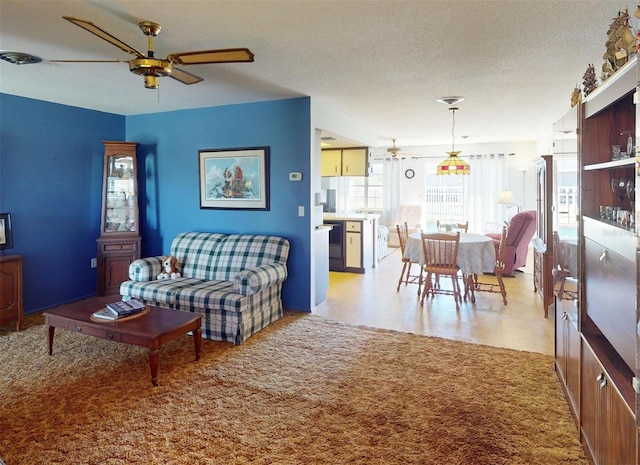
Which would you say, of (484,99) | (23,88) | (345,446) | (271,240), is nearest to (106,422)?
(345,446)

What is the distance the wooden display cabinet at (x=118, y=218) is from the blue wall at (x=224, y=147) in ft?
0.87

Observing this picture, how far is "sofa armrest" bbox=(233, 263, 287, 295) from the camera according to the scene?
12.1ft

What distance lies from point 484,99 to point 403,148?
202 inches

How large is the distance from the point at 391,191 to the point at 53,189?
22.7 feet

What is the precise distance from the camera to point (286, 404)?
261 cm

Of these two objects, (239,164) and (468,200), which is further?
(468,200)

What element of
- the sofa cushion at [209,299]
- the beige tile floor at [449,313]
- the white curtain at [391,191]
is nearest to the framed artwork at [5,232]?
the sofa cushion at [209,299]

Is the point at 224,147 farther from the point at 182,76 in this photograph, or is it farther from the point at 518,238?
the point at 518,238

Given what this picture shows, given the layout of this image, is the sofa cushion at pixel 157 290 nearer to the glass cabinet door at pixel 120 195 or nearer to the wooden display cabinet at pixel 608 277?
the glass cabinet door at pixel 120 195

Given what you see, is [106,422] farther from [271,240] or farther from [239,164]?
[239,164]

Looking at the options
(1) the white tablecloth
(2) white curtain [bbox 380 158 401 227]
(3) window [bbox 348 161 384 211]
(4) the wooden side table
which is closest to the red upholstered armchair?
A: (1) the white tablecloth

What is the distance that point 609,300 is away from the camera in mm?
1778

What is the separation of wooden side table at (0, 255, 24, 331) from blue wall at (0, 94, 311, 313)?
66cm

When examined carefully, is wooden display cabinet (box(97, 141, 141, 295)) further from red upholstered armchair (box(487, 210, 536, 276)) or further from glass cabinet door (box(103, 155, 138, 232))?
red upholstered armchair (box(487, 210, 536, 276))
